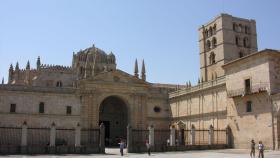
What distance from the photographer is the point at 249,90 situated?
1334 inches

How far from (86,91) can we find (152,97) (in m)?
11.3

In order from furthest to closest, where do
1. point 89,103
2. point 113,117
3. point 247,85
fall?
point 113,117 < point 89,103 < point 247,85

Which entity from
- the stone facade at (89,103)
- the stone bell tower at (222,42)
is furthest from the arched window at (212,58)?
the stone facade at (89,103)

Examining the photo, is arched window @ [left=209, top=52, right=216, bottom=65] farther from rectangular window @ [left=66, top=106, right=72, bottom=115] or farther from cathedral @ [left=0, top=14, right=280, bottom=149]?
rectangular window @ [left=66, top=106, right=72, bottom=115]

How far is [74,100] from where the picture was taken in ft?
143

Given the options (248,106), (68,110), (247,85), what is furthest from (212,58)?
(68,110)

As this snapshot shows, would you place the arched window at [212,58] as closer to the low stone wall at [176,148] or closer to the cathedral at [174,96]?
the cathedral at [174,96]

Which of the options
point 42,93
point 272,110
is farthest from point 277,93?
point 42,93

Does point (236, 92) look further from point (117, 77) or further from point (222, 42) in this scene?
point (222, 42)

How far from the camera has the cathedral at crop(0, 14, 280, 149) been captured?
108 ft

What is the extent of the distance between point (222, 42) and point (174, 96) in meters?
11.0

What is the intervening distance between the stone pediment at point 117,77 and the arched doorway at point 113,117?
4124 mm

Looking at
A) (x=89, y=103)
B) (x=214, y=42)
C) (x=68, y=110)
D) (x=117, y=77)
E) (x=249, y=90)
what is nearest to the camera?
(x=249, y=90)

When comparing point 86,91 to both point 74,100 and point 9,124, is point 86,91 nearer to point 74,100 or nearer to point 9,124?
point 74,100
